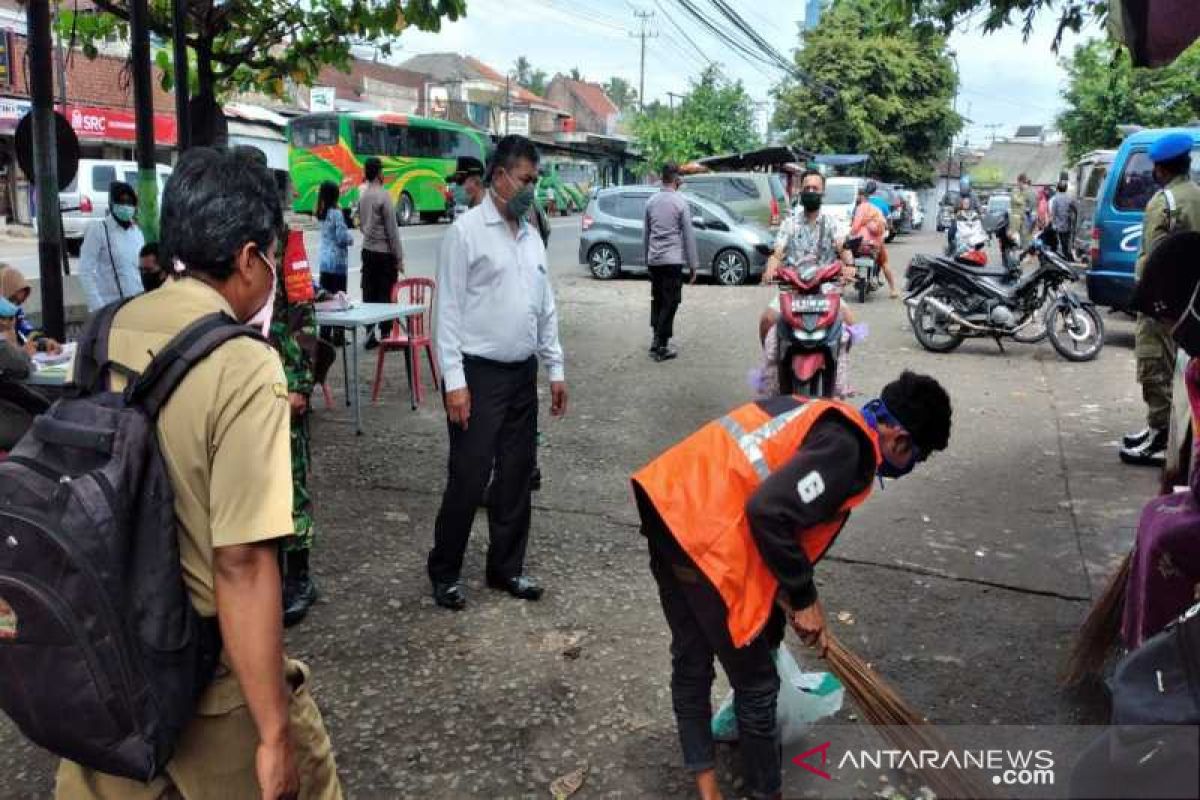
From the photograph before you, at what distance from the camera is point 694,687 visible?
260cm

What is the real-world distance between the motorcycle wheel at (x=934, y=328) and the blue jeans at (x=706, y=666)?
26.1 ft

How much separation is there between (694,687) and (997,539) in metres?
2.83

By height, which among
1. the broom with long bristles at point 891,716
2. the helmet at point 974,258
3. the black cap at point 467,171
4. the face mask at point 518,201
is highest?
the black cap at point 467,171

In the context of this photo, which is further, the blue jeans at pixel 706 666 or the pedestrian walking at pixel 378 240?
the pedestrian walking at pixel 378 240

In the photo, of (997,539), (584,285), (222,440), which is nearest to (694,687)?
(222,440)

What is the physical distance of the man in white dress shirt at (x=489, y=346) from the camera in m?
3.82

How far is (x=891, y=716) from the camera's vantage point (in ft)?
8.29

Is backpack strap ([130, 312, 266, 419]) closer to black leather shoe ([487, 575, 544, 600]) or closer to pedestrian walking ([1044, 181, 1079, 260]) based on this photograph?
black leather shoe ([487, 575, 544, 600])

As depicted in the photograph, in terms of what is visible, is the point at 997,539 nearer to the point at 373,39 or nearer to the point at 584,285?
the point at 373,39

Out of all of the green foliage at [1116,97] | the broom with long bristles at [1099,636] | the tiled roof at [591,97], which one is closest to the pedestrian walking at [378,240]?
the broom with long bristles at [1099,636]

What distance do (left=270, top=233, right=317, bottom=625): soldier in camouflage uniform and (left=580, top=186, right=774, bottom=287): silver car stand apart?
11176 mm

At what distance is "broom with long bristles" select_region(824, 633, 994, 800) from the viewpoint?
2457 millimetres

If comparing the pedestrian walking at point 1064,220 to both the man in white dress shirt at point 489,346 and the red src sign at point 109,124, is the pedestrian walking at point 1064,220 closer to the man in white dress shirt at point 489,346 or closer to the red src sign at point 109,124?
the man in white dress shirt at point 489,346

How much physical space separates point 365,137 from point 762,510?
1171 inches
